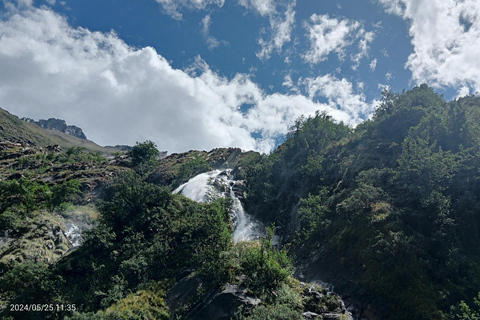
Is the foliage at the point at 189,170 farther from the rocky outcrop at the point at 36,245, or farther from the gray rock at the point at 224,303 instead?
the gray rock at the point at 224,303

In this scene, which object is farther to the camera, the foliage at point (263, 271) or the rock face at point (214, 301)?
the foliage at point (263, 271)

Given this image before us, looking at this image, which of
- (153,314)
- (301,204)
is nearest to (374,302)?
(153,314)

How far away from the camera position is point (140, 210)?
33781 millimetres

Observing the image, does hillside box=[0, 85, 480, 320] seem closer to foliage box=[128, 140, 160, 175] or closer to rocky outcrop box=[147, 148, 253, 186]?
rocky outcrop box=[147, 148, 253, 186]

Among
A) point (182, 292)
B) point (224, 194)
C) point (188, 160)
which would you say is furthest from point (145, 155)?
point (182, 292)

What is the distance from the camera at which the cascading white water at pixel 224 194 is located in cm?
4984

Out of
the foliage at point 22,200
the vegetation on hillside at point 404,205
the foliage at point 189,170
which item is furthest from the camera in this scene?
the foliage at point 189,170

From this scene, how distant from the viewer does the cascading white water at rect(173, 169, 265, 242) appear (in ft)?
164

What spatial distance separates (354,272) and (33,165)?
9563cm

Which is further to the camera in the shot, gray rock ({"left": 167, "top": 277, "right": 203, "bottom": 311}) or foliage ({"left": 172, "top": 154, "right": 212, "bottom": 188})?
foliage ({"left": 172, "top": 154, "right": 212, "bottom": 188})

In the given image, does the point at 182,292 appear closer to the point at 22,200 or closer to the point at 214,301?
the point at 214,301

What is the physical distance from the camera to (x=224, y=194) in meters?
60.4

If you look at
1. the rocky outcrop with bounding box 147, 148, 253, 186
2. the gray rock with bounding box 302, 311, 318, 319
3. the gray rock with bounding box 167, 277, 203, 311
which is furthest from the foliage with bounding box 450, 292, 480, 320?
the rocky outcrop with bounding box 147, 148, 253, 186

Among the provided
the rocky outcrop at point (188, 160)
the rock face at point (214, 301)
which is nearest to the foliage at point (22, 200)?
the rock face at point (214, 301)
